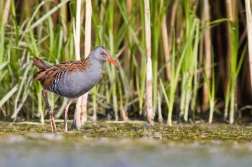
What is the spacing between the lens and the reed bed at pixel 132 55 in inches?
237

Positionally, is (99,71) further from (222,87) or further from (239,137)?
(222,87)

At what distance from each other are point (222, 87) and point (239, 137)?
9.47ft

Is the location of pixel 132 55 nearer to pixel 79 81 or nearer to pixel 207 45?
pixel 207 45

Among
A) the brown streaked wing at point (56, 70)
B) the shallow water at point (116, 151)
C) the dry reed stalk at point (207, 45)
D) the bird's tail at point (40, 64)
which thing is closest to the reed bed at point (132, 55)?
the dry reed stalk at point (207, 45)

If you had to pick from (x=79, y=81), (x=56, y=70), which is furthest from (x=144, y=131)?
(x=56, y=70)

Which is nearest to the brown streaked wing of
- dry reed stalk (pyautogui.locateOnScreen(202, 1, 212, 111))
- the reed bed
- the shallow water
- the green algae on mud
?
the reed bed

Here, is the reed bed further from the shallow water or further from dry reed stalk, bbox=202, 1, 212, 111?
the shallow water

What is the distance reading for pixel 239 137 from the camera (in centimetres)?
507

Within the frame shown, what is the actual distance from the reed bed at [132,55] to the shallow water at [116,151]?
792 millimetres

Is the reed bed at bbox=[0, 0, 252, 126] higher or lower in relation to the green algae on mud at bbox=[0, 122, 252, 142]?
higher

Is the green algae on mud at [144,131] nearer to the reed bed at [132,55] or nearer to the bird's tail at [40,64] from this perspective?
the reed bed at [132,55]

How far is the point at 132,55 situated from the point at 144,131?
1323 mm

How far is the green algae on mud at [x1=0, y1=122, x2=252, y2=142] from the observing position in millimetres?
5012

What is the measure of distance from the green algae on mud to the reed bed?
0.20m
